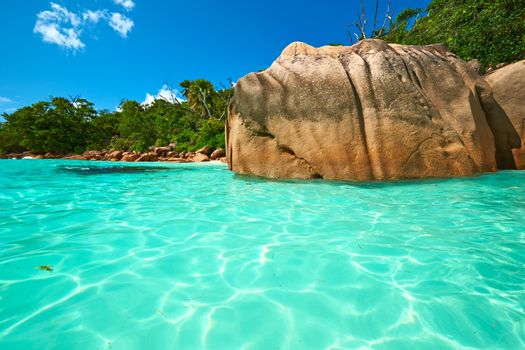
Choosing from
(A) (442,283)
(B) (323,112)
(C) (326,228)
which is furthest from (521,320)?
(B) (323,112)

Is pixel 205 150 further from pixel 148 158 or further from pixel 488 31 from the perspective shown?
pixel 488 31

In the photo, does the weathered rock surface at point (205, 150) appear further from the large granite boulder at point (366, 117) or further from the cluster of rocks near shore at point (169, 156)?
the large granite boulder at point (366, 117)

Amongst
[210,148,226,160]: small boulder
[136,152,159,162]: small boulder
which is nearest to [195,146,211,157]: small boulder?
[210,148,226,160]: small boulder

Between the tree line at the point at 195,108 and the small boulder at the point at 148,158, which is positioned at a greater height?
the tree line at the point at 195,108

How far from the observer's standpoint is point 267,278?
6.17ft

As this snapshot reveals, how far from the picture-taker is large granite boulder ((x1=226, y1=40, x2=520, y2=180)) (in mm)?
5895

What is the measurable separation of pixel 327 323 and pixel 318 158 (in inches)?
194

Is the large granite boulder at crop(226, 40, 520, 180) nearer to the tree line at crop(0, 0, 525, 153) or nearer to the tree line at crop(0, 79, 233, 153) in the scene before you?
the tree line at crop(0, 0, 525, 153)

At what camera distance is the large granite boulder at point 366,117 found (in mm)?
5895

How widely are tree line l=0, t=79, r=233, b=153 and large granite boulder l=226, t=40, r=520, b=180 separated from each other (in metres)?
14.4

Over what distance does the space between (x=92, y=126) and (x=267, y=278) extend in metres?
31.5

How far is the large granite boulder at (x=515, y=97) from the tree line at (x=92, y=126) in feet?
55.8

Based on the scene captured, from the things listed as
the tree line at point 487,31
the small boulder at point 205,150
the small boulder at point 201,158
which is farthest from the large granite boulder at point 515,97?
the small boulder at point 205,150

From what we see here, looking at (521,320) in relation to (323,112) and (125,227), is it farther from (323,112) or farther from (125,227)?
(323,112)
